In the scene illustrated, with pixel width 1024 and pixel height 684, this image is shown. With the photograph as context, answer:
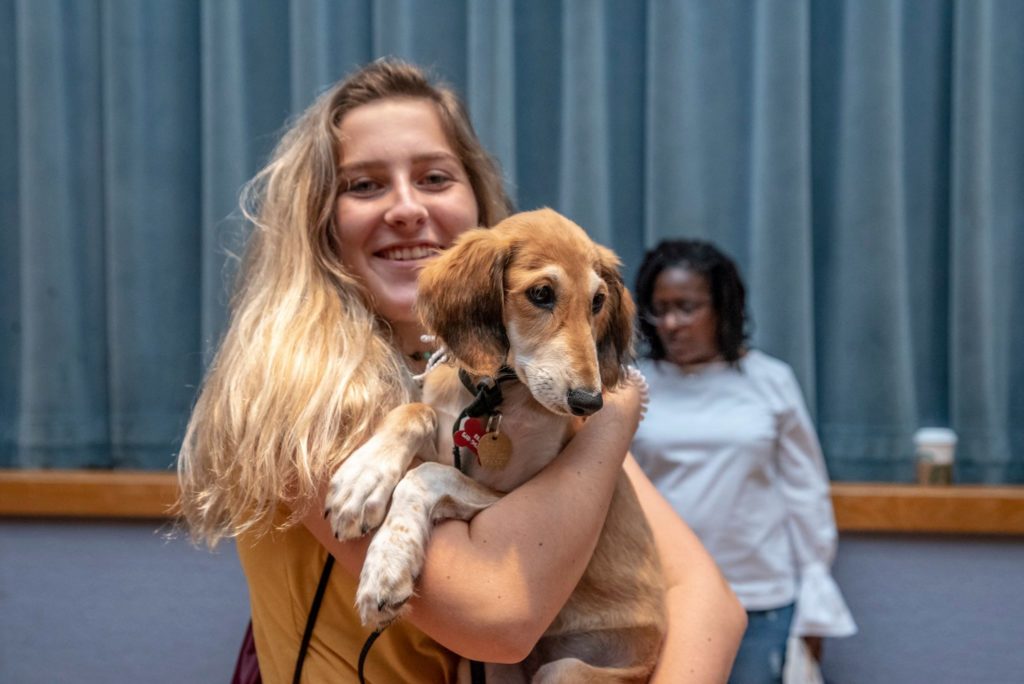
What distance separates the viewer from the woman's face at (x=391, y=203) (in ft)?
4.09

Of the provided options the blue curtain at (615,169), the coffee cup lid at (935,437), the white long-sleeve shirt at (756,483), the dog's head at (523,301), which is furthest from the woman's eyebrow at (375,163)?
the coffee cup lid at (935,437)

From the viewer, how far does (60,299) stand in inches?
85.9

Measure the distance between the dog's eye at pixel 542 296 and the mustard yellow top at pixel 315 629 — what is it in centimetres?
43

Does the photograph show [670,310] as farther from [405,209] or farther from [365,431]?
[365,431]

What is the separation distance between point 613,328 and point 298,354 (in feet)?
1.39

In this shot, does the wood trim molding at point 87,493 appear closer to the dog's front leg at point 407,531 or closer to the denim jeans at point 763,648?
the dog's front leg at point 407,531

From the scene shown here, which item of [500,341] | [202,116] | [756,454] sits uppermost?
[202,116]

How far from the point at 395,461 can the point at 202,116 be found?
1.57 metres

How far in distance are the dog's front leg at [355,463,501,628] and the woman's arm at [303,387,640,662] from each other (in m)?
0.02

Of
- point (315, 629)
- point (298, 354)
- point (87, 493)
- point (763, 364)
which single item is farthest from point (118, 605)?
point (763, 364)

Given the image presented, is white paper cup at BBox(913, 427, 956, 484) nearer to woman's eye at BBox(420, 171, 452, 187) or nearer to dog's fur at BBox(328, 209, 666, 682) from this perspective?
dog's fur at BBox(328, 209, 666, 682)

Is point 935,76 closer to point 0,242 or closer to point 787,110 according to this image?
point 787,110

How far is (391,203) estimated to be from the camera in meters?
1.24

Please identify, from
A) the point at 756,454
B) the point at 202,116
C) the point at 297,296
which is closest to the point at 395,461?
the point at 297,296
